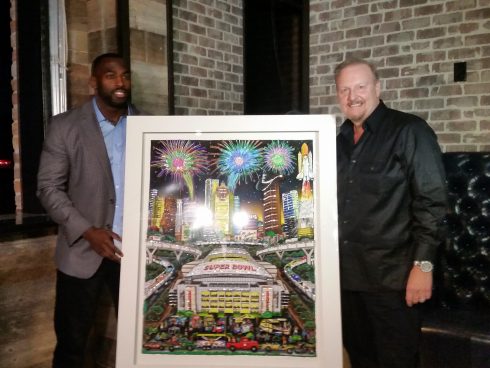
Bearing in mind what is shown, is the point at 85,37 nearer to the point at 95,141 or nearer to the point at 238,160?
the point at 95,141

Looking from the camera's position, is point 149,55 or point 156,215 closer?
point 156,215

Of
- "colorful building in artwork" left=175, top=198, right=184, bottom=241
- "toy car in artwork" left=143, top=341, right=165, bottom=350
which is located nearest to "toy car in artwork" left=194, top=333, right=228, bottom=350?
"toy car in artwork" left=143, top=341, right=165, bottom=350

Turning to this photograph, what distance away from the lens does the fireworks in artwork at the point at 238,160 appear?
1.61 m

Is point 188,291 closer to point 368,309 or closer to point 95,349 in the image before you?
point 368,309

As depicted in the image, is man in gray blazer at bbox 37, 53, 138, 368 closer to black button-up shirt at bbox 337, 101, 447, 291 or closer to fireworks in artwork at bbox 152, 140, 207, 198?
fireworks in artwork at bbox 152, 140, 207, 198

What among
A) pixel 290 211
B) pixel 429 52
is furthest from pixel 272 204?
pixel 429 52

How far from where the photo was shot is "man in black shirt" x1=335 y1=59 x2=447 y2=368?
5.43ft

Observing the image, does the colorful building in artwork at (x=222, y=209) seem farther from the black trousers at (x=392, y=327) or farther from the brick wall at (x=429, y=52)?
the brick wall at (x=429, y=52)

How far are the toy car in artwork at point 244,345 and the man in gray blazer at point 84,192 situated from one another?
1.99 ft

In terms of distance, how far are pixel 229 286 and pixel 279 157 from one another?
0.48 metres

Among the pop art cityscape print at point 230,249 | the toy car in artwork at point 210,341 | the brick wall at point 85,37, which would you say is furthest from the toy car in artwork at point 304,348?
the brick wall at point 85,37

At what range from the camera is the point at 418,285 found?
5.44 ft

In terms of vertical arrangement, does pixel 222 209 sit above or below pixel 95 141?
below

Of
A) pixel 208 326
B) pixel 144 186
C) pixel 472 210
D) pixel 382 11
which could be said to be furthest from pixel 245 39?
pixel 208 326
